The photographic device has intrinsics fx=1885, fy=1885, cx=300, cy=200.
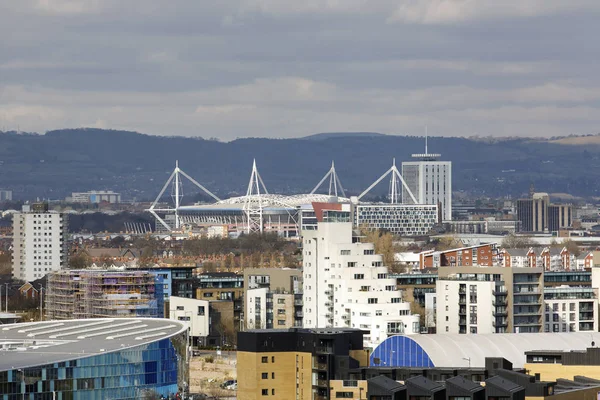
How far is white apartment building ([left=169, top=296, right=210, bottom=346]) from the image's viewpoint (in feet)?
228

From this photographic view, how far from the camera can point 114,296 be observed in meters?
71.6

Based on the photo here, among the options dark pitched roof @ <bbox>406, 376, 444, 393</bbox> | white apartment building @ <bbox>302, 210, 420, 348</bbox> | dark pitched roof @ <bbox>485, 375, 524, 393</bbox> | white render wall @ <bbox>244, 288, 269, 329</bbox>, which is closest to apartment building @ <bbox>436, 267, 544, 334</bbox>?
white apartment building @ <bbox>302, 210, 420, 348</bbox>

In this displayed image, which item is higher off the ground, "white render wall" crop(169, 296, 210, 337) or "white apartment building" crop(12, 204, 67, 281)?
"white apartment building" crop(12, 204, 67, 281)

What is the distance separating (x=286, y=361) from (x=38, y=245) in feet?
218

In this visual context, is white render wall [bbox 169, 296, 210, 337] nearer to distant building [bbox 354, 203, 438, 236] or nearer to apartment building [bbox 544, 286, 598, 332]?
apartment building [bbox 544, 286, 598, 332]

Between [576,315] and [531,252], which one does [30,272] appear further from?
[576,315]

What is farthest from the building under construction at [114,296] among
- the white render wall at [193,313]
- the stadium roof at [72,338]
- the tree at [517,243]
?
the tree at [517,243]

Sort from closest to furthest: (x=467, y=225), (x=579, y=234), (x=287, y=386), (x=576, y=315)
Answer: (x=287, y=386) < (x=576, y=315) < (x=579, y=234) < (x=467, y=225)

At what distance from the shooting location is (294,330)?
46219mm

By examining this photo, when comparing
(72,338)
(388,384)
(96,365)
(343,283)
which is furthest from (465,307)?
(388,384)

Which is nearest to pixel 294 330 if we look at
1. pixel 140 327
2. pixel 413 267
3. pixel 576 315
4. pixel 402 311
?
pixel 140 327

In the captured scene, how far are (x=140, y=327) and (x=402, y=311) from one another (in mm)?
9794

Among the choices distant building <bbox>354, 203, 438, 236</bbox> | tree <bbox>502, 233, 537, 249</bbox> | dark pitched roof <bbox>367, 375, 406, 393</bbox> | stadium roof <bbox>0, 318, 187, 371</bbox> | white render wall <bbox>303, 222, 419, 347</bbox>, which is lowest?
dark pitched roof <bbox>367, 375, 406, 393</bbox>

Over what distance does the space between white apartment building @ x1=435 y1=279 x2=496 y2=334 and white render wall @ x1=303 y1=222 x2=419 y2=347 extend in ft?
5.41
